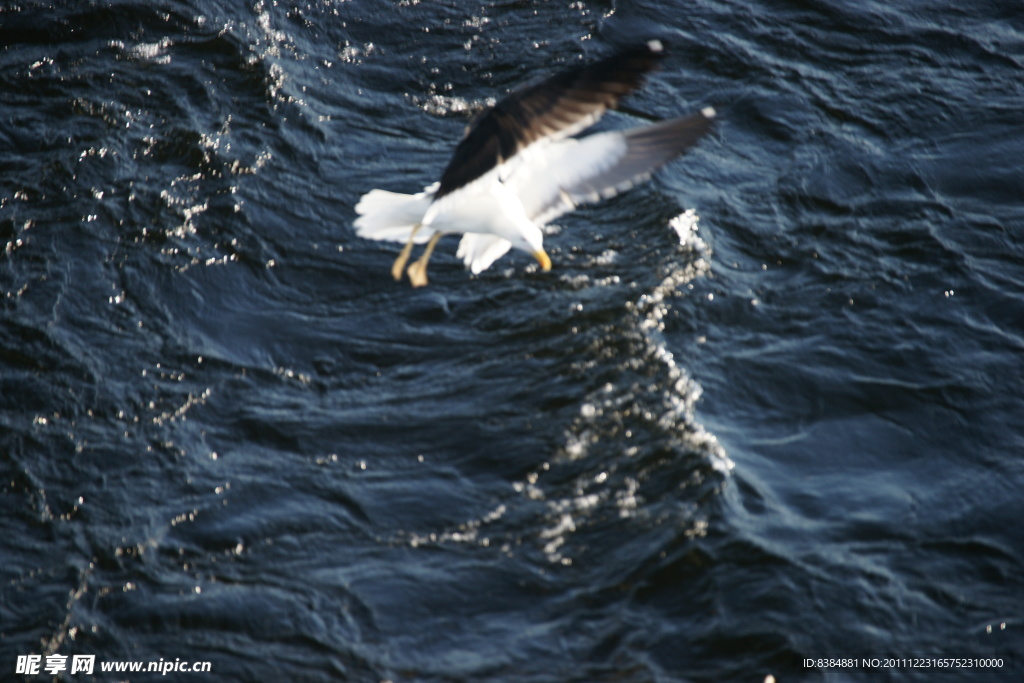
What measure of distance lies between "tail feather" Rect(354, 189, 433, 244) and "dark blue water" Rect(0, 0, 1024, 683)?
39 cm

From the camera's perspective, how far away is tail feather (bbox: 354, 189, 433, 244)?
5996 millimetres

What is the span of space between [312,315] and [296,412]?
83cm

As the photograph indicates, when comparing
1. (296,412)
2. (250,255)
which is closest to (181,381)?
(296,412)

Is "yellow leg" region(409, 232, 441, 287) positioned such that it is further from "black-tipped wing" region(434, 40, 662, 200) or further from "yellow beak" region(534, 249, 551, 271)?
"black-tipped wing" region(434, 40, 662, 200)

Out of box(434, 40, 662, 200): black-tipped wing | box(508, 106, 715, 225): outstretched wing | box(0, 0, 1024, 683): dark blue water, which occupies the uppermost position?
box(434, 40, 662, 200): black-tipped wing

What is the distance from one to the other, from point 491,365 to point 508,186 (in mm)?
1110

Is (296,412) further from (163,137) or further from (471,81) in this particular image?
(471,81)

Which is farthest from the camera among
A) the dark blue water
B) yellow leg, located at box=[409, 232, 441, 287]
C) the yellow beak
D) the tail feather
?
yellow leg, located at box=[409, 232, 441, 287]

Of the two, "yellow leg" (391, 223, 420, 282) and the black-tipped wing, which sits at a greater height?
the black-tipped wing

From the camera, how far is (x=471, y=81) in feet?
26.3

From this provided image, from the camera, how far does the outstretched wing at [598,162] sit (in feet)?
19.7

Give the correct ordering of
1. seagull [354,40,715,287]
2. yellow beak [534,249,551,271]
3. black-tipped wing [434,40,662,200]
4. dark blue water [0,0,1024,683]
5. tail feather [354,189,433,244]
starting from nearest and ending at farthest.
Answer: dark blue water [0,0,1024,683] < black-tipped wing [434,40,662,200] < seagull [354,40,715,287] < yellow beak [534,249,551,271] < tail feather [354,189,433,244]

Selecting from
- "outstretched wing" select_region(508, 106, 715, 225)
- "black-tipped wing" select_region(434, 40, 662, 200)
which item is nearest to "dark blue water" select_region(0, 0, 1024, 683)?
"outstretched wing" select_region(508, 106, 715, 225)

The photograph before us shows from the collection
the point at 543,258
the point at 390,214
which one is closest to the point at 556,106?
the point at 543,258
